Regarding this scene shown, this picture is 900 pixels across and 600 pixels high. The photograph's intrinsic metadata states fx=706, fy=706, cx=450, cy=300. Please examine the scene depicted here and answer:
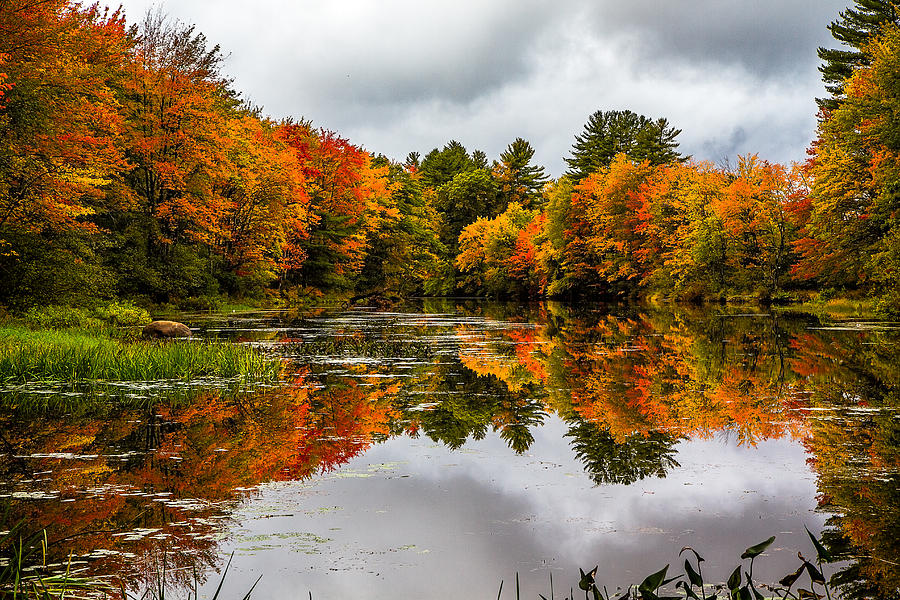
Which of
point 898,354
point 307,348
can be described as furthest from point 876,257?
point 307,348

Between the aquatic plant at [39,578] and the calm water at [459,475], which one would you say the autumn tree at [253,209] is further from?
the aquatic plant at [39,578]

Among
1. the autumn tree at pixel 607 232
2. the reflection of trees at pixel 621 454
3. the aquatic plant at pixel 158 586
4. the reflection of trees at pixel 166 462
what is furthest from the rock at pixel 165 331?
the autumn tree at pixel 607 232

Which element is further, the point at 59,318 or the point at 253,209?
the point at 253,209

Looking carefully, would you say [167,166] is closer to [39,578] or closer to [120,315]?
[120,315]

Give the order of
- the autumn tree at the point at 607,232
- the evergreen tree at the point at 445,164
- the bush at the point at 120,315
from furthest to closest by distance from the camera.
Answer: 1. the evergreen tree at the point at 445,164
2. the autumn tree at the point at 607,232
3. the bush at the point at 120,315

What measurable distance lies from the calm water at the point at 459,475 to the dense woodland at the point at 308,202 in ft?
36.9

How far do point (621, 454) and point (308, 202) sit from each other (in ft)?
107

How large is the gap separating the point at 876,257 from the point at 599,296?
3461cm

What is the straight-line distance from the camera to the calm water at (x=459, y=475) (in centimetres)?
409

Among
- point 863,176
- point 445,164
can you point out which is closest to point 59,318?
point 863,176

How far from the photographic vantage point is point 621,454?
677 cm

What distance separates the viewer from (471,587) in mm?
3791

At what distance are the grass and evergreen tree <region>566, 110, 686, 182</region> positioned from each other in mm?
50508

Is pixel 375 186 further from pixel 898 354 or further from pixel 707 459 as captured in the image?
pixel 707 459
